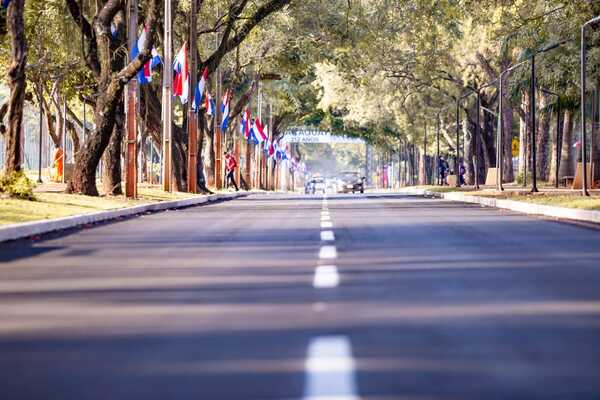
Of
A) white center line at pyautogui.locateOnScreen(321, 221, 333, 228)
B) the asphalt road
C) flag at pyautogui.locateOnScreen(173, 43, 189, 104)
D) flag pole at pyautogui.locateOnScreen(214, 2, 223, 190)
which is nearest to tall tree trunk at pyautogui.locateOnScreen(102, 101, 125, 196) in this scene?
flag at pyautogui.locateOnScreen(173, 43, 189, 104)

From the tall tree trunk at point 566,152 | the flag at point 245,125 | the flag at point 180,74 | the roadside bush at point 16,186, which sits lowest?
the roadside bush at point 16,186

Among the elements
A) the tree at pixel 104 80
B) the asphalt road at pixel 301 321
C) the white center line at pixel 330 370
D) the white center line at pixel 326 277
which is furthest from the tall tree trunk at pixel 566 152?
the white center line at pixel 330 370

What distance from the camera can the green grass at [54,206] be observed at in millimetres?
24422

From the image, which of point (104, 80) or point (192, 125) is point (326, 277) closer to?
point (104, 80)

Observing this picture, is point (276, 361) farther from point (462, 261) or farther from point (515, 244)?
point (515, 244)

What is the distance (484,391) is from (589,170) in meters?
41.3

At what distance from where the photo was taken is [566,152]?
199 feet

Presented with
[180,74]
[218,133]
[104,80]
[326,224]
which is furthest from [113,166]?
[218,133]

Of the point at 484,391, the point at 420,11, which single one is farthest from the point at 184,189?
the point at 484,391

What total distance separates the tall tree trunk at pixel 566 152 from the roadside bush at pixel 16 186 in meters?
32.8

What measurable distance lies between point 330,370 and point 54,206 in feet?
72.9

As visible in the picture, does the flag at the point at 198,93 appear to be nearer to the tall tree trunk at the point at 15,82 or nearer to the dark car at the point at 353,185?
the tall tree trunk at the point at 15,82

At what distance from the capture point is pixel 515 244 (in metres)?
18.7

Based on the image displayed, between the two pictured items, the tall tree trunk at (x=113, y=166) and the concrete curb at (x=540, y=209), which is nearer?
the concrete curb at (x=540, y=209)
